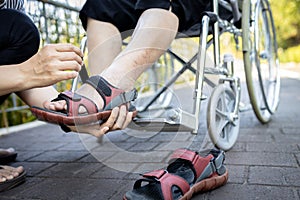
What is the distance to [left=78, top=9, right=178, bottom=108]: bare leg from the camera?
1067 millimetres

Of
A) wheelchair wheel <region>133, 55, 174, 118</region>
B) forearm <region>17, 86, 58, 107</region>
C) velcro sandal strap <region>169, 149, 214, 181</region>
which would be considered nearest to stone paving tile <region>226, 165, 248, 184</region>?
velcro sandal strap <region>169, 149, 214, 181</region>

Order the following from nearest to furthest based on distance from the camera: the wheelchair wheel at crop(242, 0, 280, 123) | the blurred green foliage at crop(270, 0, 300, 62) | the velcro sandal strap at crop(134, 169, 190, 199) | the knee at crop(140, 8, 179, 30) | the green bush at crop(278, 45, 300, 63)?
the velcro sandal strap at crop(134, 169, 190, 199), the knee at crop(140, 8, 179, 30), the wheelchair wheel at crop(242, 0, 280, 123), the green bush at crop(278, 45, 300, 63), the blurred green foliage at crop(270, 0, 300, 62)

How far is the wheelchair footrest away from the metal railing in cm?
132

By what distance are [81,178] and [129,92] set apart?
1.18 feet

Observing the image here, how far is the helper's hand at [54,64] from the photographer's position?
0.90 meters

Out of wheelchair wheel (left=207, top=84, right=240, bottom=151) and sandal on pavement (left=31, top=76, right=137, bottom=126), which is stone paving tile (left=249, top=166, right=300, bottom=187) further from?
sandal on pavement (left=31, top=76, right=137, bottom=126)

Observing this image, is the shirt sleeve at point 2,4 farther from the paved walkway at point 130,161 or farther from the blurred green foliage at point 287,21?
the blurred green foliage at point 287,21

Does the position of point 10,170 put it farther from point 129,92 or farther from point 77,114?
point 129,92

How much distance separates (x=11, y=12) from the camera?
123cm

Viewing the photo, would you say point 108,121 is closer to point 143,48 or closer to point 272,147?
point 143,48

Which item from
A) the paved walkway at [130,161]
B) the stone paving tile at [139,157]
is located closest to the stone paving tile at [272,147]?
the paved walkway at [130,161]

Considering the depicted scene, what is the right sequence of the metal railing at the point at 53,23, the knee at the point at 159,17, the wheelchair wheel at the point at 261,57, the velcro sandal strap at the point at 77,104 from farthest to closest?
1. the metal railing at the point at 53,23
2. the wheelchair wheel at the point at 261,57
3. the knee at the point at 159,17
4. the velcro sandal strap at the point at 77,104

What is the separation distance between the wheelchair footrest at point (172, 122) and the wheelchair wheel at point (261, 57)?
536mm

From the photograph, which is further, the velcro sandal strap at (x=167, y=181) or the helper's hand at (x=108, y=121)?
the helper's hand at (x=108, y=121)
